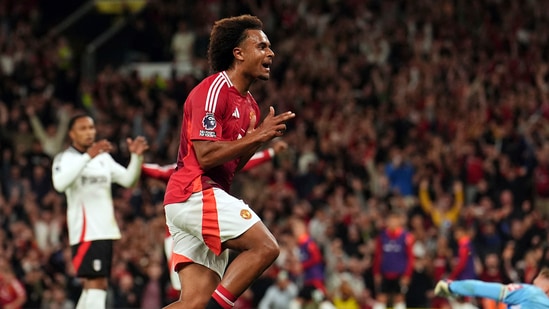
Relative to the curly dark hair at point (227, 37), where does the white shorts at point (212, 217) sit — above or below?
below

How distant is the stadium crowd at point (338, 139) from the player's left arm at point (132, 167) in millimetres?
6184

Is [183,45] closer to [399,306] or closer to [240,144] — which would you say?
[399,306]

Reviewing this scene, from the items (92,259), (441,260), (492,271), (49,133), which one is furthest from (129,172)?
(49,133)

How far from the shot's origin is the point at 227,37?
25.8 feet

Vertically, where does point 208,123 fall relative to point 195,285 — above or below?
above

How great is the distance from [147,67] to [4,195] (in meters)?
6.02

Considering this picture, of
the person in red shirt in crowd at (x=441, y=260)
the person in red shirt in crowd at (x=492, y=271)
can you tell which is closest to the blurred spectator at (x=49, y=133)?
the person in red shirt in crowd at (x=441, y=260)

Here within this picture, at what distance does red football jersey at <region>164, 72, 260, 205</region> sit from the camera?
7410 mm

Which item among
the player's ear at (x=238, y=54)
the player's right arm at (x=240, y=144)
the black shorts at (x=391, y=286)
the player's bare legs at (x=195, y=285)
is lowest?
the black shorts at (x=391, y=286)

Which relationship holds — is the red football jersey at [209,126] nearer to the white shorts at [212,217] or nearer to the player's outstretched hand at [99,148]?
the white shorts at [212,217]

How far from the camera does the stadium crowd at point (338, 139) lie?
690 inches

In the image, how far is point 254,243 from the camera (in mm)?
7340

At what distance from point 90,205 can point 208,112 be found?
3.24 m

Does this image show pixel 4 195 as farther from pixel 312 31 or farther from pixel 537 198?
pixel 537 198
